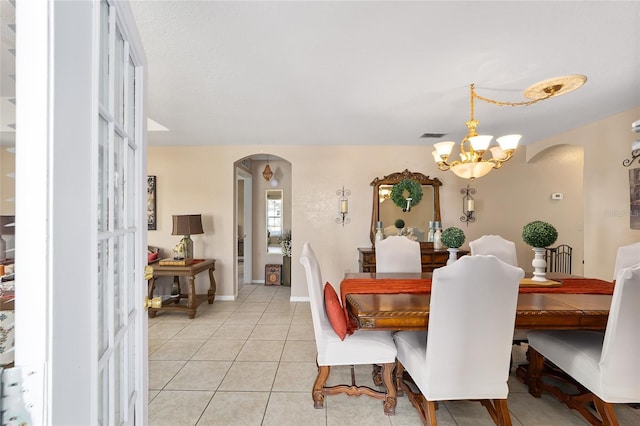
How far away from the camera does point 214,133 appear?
4090mm

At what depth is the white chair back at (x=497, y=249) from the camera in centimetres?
319

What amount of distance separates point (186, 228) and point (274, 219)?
222cm

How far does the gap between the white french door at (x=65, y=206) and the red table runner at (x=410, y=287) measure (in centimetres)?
163

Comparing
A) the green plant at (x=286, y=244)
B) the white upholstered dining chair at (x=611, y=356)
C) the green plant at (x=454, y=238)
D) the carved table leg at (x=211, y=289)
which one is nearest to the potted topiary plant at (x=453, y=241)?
the green plant at (x=454, y=238)

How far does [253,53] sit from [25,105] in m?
1.85

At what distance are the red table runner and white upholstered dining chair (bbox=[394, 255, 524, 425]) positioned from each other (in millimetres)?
618

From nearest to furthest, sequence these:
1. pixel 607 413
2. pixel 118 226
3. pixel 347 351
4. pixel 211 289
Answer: pixel 118 226, pixel 607 413, pixel 347 351, pixel 211 289

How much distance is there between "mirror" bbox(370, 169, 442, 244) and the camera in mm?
4719

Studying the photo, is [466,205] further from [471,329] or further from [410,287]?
[471,329]

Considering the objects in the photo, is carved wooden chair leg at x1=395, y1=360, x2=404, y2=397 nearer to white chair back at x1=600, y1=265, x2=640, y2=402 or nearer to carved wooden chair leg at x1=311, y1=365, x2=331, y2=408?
carved wooden chair leg at x1=311, y1=365, x2=331, y2=408

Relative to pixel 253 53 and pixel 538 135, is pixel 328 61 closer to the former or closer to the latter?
pixel 253 53

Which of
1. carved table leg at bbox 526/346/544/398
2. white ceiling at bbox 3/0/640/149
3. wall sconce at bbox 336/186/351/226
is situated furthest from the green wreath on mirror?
carved table leg at bbox 526/346/544/398

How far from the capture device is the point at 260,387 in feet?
7.67

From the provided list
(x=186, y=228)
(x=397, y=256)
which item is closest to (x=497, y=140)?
(x=397, y=256)
